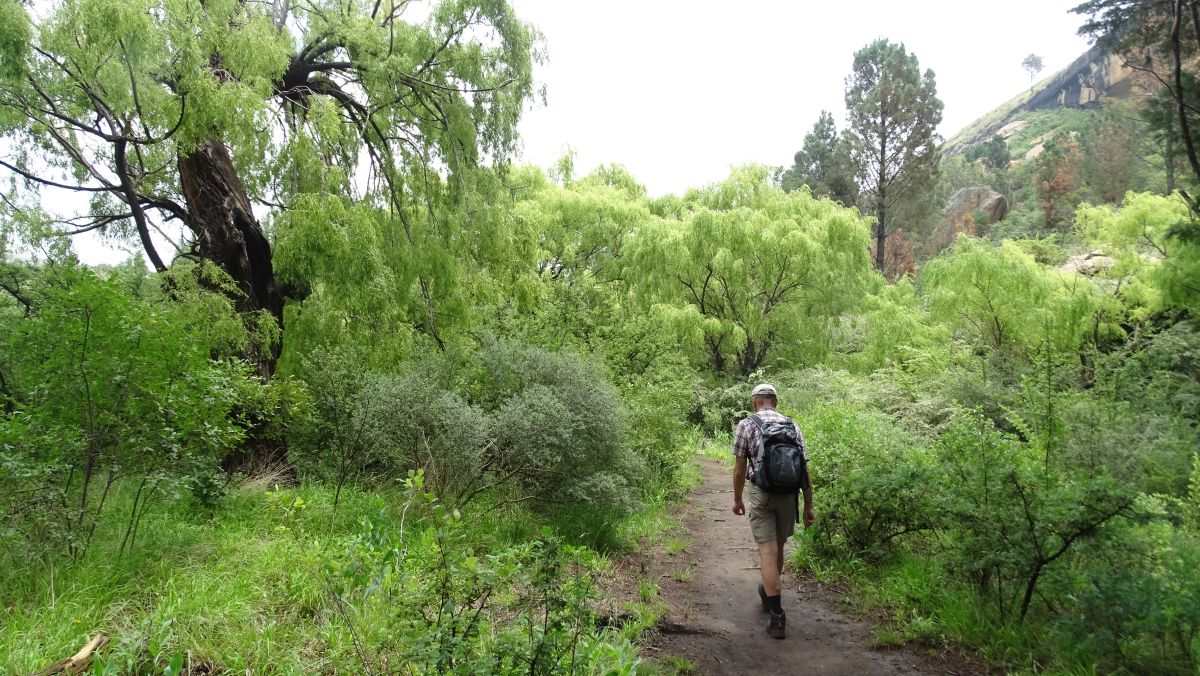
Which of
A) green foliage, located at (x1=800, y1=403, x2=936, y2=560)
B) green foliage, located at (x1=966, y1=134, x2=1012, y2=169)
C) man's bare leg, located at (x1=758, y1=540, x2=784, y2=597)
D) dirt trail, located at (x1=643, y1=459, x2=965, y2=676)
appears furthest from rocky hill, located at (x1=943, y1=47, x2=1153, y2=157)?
man's bare leg, located at (x1=758, y1=540, x2=784, y2=597)

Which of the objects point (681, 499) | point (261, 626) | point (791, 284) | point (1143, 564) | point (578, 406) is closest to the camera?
point (261, 626)

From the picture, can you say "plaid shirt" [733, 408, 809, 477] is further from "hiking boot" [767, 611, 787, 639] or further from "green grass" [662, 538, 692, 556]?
"green grass" [662, 538, 692, 556]

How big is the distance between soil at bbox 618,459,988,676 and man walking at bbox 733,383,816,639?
0.23 m

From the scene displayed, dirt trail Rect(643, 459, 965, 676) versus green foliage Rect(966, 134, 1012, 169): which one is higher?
green foliage Rect(966, 134, 1012, 169)

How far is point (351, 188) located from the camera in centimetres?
705

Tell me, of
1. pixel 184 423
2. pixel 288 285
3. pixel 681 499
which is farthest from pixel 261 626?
pixel 681 499

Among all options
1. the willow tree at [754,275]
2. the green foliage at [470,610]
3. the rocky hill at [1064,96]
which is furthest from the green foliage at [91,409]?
the rocky hill at [1064,96]

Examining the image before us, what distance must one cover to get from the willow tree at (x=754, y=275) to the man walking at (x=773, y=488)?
38.2 ft

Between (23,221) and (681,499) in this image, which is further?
(681,499)

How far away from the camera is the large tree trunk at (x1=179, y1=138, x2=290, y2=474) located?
6641 mm

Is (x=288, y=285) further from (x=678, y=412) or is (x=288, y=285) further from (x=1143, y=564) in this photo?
(x=1143, y=564)

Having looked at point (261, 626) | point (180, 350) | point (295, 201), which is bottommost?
point (261, 626)

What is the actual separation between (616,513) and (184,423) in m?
3.82

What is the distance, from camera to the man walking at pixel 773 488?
14.4 feet
